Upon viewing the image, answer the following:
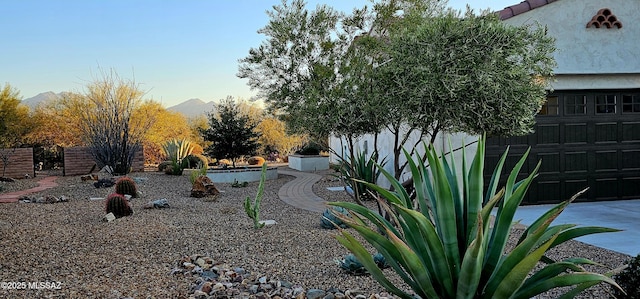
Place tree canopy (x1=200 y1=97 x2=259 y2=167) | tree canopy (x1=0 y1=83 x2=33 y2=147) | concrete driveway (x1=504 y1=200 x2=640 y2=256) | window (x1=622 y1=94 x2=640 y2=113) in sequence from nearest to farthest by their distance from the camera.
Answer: concrete driveway (x1=504 y1=200 x2=640 y2=256)
window (x1=622 y1=94 x2=640 y2=113)
tree canopy (x1=200 y1=97 x2=259 y2=167)
tree canopy (x1=0 y1=83 x2=33 y2=147)

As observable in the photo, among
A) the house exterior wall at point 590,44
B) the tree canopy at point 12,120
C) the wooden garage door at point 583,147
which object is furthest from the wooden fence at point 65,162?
the house exterior wall at point 590,44

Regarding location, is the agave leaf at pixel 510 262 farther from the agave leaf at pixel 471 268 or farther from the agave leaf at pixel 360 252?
the agave leaf at pixel 360 252

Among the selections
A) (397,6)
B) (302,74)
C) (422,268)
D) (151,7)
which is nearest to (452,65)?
(397,6)

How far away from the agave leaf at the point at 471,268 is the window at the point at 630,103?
31.0 feet

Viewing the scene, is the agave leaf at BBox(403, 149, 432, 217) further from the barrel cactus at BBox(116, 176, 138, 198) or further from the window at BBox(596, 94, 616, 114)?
the barrel cactus at BBox(116, 176, 138, 198)

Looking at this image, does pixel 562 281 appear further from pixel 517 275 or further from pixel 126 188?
pixel 126 188

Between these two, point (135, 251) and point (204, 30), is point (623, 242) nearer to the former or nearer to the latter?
point (135, 251)

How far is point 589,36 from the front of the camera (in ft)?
30.6

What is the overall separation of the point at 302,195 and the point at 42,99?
708 inches

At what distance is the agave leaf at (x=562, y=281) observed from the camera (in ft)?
7.67

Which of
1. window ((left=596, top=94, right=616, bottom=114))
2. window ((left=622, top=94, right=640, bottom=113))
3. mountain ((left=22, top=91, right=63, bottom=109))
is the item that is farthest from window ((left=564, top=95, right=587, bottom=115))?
mountain ((left=22, top=91, right=63, bottom=109))

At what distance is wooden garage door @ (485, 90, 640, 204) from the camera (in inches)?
373

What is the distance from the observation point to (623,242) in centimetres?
627

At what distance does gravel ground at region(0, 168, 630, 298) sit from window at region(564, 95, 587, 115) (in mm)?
4312
